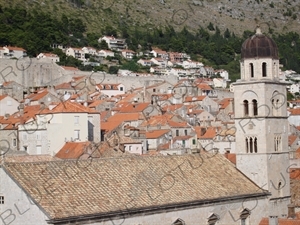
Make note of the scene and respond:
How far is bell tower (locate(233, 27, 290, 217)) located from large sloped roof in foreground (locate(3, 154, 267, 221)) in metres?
0.89

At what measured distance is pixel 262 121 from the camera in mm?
34938

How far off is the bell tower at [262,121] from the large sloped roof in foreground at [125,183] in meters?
0.89

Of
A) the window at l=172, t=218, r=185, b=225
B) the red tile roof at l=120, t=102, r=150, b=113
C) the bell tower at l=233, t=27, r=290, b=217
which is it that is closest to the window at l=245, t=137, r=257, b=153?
the bell tower at l=233, t=27, r=290, b=217

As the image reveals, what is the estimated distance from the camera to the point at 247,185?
112ft

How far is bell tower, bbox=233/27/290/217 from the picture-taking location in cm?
3491

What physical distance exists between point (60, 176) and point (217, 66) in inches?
5445

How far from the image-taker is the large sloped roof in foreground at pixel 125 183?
85.9ft

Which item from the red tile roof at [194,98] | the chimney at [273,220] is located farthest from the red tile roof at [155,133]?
the chimney at [273,220]

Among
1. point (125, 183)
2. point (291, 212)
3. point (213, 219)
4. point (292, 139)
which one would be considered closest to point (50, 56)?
point (292, 139)

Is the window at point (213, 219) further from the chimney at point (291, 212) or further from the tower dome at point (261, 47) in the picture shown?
the tower dome at point (261, 47)

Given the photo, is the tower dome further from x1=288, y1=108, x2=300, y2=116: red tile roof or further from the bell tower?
x1=288, y1=108, x2=300, y2=116: red tile roof

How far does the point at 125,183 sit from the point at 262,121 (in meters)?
9.07

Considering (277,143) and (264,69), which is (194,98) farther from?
(264,69)

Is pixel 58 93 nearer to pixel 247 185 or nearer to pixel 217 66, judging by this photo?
pixel 247 185
